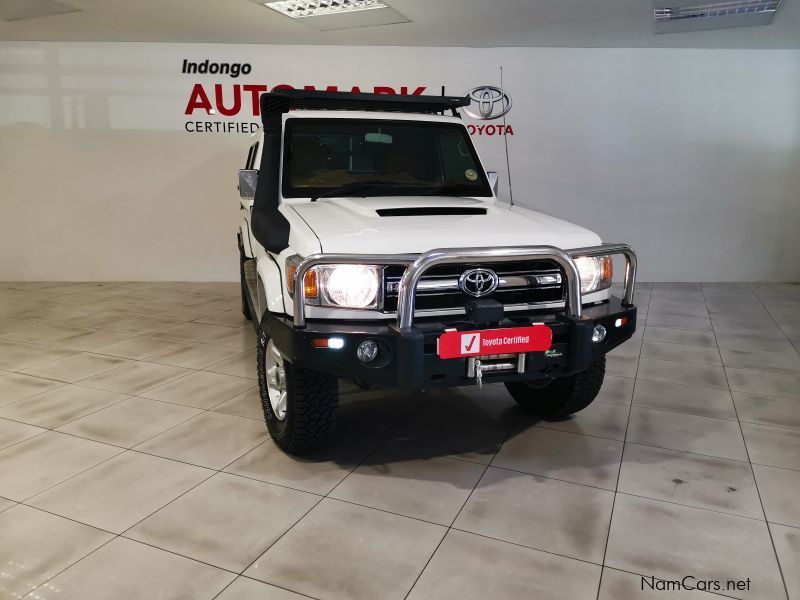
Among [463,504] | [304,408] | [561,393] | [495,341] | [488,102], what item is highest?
[488,102]

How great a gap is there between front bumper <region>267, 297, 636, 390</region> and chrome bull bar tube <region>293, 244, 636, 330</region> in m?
0.06

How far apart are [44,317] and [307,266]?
455 cm

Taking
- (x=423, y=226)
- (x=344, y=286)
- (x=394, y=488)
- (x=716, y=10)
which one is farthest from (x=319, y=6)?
(x=394, y=488)

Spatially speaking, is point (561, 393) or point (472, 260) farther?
point (561, 393)

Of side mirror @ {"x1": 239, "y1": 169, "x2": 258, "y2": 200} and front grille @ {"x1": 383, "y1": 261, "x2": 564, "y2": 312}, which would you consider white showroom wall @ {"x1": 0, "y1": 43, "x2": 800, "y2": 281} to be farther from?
front grille @ {"x1": 383, "y1": 261, "x2": 564, "y2": 312}

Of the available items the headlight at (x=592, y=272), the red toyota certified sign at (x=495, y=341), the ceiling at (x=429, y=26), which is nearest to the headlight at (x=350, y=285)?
the red toyota certified sign at (x=495, y=341)

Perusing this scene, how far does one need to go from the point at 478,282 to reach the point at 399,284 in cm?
37

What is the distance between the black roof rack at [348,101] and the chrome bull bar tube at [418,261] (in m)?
1.51

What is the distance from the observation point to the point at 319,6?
564cm

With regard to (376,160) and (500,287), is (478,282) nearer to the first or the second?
(500,287)

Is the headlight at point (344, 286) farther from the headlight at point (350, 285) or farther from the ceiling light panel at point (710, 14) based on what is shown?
the ceiling light panel at point (710, 14)

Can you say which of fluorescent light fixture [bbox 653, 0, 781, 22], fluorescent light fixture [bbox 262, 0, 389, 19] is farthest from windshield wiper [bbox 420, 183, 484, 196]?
fluorescent light fixture [bbox 653, 0, 781, 22]

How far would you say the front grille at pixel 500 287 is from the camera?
2.47 m

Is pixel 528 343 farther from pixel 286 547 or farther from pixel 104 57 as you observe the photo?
pixel 104 57
